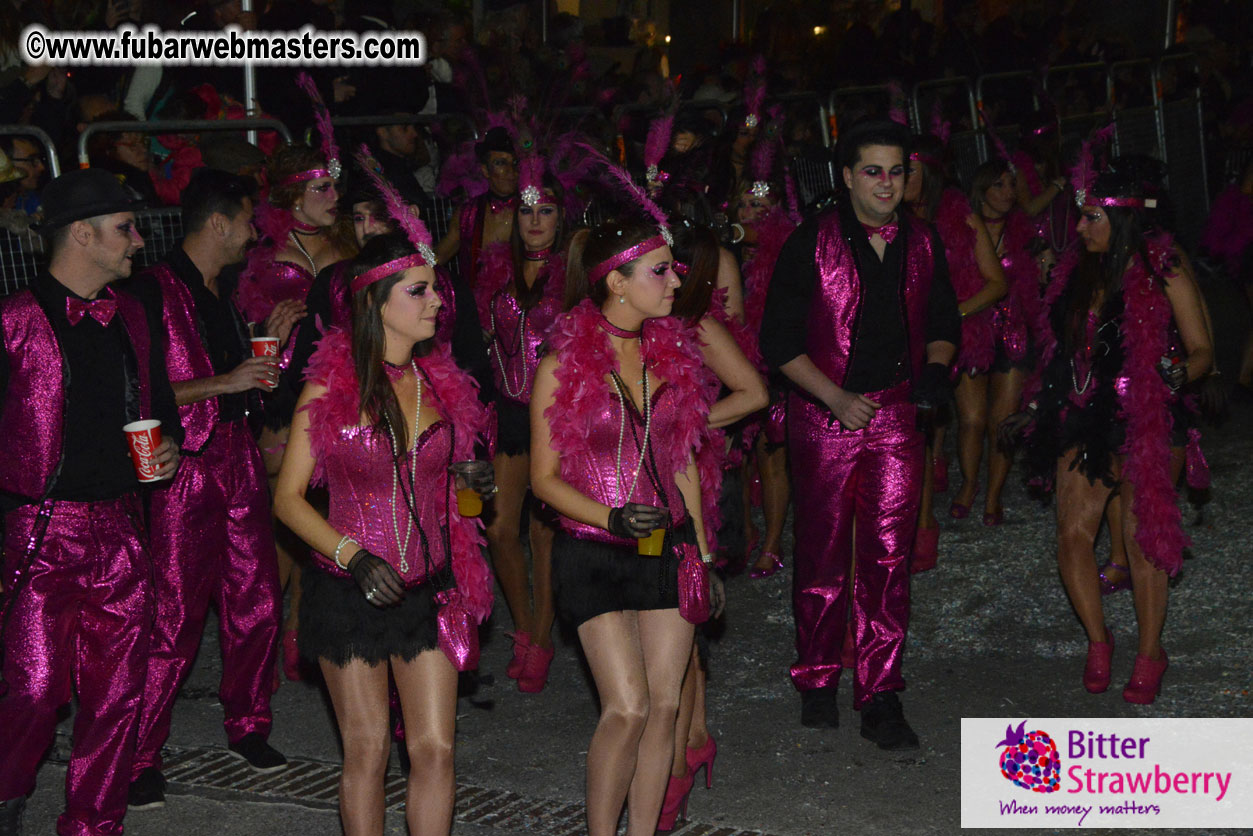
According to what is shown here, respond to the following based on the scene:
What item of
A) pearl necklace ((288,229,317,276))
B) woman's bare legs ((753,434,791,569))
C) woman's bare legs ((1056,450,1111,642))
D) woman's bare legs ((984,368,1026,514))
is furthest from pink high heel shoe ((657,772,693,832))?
woman's bare legs ((984,368,1026,514))

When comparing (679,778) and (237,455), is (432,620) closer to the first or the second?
(679,778)

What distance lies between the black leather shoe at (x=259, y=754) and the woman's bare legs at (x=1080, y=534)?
10.4ft

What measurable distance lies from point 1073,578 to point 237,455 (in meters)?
3.34

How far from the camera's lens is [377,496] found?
4098mm

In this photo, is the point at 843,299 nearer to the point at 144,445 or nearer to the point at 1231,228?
the point at 144,445

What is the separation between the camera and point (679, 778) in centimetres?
481

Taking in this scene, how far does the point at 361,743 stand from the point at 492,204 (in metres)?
3.51

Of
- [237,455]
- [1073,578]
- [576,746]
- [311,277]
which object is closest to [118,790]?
[237,455]

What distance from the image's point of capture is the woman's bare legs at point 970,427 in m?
8.17

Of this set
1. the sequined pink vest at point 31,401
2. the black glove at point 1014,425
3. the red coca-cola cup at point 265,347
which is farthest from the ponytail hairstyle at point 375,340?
the black glove at point 1014,425

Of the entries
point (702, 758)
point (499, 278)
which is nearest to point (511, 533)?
point (499, 278)

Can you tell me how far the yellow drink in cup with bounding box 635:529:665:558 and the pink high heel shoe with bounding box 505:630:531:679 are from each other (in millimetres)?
2137

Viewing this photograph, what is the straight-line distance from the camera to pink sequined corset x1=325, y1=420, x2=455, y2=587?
13.3ft

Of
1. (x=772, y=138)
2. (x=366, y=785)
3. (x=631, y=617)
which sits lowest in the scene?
(x=366, y=785)
